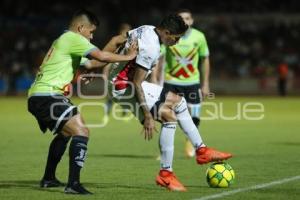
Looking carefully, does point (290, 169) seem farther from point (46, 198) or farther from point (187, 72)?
point (46, 198)

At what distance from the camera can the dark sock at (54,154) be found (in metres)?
9.51

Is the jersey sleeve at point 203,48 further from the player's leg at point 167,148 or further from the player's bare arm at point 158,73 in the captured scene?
the player's leg at point 167,148

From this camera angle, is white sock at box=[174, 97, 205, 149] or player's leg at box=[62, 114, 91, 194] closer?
player's leg at box=[62, 114, 91, 194]

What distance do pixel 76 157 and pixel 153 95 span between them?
124 centimetres

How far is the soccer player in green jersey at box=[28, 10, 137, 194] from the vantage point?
8.77m

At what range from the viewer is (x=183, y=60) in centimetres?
1337

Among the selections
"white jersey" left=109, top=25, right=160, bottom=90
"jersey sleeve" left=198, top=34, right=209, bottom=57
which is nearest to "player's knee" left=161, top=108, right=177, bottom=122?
"white jersey" left=109, top=25, right=160, bottom=90

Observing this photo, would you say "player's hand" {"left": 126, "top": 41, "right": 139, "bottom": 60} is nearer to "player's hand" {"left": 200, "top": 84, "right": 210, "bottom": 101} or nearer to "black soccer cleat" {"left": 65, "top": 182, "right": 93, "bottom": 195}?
"black soccer cleat" {"left": 65, "top": 182, "right": 93, "bottom": 195}

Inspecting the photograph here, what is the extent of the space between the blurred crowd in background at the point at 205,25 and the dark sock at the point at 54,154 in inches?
1262

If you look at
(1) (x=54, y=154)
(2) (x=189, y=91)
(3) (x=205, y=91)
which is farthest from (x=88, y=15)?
(2) (x=189, y=91)

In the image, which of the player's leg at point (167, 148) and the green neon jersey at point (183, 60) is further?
the green neon jersey at point (183, 60)

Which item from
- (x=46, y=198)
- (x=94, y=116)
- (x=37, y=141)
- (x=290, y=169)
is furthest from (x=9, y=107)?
(x=46, y=198)

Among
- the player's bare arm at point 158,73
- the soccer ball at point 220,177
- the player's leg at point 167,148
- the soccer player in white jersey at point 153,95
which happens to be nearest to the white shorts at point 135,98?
the soccer player in white jersey at point 153,95

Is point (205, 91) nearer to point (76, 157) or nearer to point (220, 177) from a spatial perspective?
point (220, 177)
